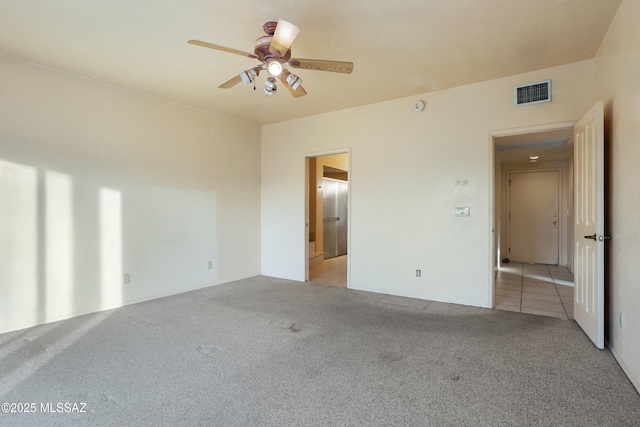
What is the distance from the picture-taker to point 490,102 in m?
3.68

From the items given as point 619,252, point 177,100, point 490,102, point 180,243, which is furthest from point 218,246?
point 619,252

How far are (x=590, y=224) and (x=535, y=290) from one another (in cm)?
218

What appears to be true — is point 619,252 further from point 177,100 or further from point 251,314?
point 177,100

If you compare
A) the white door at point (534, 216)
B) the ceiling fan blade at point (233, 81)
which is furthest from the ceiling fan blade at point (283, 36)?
the white door at point (534, 216)

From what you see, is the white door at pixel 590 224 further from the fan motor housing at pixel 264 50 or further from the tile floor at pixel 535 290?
the fan motor housing at pixel 264 50

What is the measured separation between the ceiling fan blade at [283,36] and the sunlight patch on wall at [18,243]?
2883mm

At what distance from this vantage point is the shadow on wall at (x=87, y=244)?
3.10 metres

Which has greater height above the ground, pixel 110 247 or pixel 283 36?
pixel 283 36

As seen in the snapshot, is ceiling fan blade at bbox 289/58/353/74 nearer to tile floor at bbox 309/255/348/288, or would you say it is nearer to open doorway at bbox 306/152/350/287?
tile floor at bbox 309/255/348/288

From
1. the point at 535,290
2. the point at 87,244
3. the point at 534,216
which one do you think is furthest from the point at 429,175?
the point at 534,216

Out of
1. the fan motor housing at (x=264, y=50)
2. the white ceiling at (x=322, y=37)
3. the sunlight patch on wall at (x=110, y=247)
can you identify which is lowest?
the sunlight patch on wall at (x=110, y=247)

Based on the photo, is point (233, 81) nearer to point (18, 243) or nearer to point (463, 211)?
point (18, 243)

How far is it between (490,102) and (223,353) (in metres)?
3.87

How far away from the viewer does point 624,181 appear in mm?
2281
